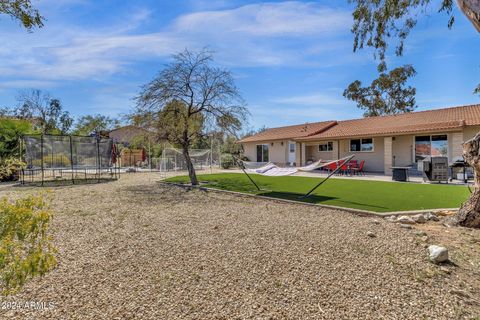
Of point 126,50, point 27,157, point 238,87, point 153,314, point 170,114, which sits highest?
point 126,50

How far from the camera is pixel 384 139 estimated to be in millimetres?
17109

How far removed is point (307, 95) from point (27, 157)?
20870 mm

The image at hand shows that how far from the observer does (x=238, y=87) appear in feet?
43.7

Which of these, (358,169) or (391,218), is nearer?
(391,218)

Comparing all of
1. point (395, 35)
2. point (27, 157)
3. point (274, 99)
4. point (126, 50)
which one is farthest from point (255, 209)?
point (274, 99)

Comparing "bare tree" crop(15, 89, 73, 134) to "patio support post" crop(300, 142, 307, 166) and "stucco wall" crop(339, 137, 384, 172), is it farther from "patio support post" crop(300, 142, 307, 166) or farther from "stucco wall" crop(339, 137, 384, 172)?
"stucco wall" crop(339, 137, 384, 172)

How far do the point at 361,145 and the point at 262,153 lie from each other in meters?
10.4

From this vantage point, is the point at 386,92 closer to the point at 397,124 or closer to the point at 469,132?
the point at 397,124

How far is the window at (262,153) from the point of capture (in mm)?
27172

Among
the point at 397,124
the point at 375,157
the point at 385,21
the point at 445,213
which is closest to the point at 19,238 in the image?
the point at 445,213

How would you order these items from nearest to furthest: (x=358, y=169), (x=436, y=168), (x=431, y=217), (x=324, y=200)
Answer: (x=431, y=217), (x=324, y=200), (x=436, y=168), (x=358, y=169)

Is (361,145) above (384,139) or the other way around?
the other way around

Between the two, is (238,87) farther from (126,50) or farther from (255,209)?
(255,209)

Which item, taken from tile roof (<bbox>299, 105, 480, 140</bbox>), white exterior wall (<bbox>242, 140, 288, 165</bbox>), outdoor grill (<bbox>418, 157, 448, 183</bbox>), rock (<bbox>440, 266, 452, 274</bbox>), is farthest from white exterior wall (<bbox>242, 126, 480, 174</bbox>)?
rock (<bbox>440, 266, 452, 274</bbox>)
